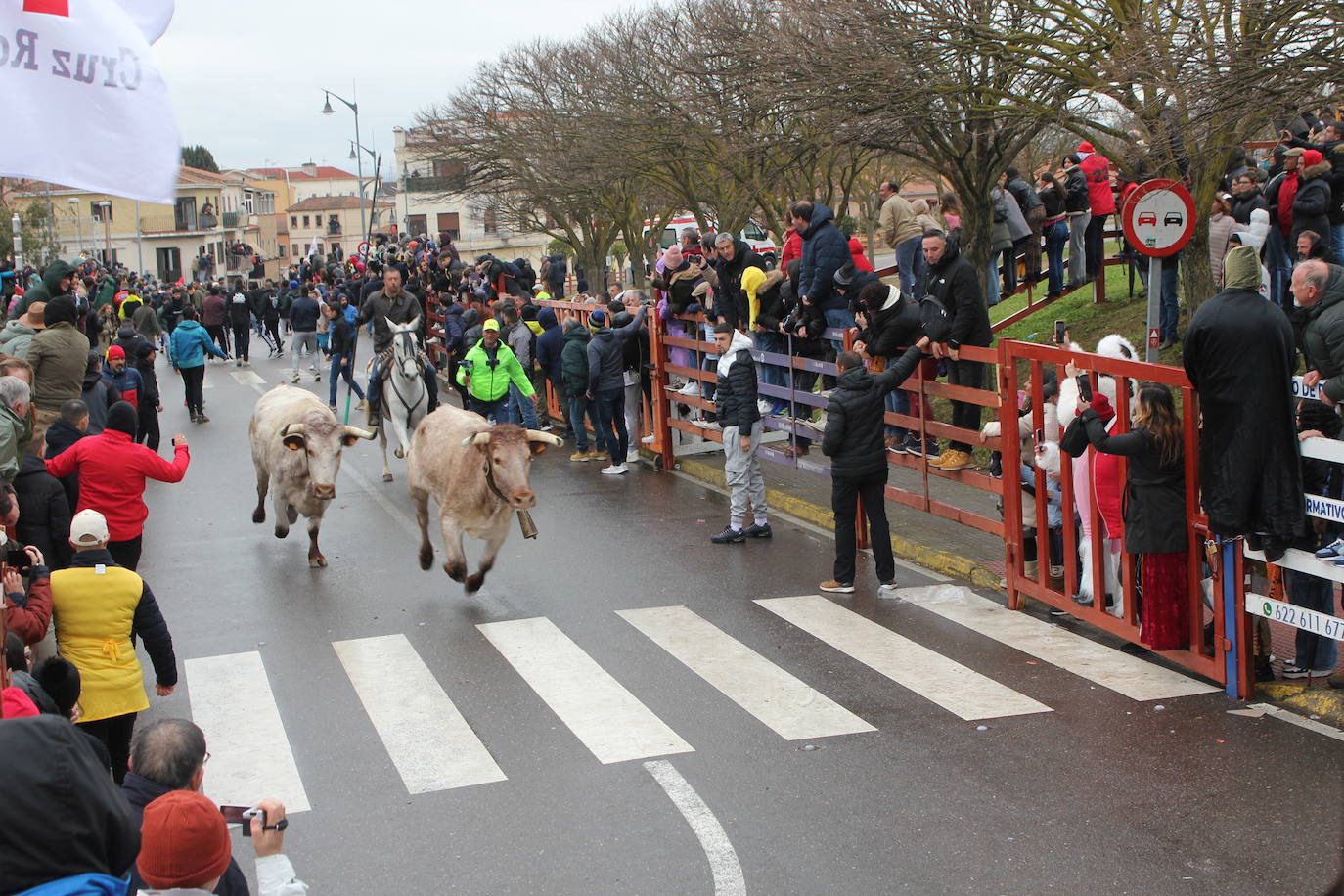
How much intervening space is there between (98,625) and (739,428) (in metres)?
7.39

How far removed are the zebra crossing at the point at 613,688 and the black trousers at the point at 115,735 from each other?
537mm

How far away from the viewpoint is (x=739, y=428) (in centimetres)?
1329

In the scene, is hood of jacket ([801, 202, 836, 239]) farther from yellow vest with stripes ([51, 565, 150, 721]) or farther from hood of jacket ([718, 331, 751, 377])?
yellow vest with stripes ([51, 565, 150, 721])

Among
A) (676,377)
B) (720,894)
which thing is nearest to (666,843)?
(720,894)

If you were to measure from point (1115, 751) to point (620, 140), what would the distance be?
3111 cm

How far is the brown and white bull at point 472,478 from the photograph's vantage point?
11086 millimetres

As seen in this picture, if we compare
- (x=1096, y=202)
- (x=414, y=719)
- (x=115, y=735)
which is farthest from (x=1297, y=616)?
(x=1096, y=202)

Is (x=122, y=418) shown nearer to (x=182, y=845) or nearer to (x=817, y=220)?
(x=182, y=845)

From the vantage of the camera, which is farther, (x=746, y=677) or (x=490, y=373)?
(x=490, y=373)

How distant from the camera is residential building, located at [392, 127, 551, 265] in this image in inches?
2128

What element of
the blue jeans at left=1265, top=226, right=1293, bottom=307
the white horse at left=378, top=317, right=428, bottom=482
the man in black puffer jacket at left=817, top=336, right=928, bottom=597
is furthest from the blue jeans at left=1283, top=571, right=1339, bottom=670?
the white horse at left=378, top=317, right=428, bottom=482

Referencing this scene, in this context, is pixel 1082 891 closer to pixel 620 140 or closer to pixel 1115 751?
pixel 1115 751

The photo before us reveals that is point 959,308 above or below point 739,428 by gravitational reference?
above

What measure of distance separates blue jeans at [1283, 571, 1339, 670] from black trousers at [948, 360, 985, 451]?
12.5ft
